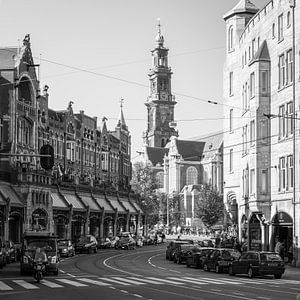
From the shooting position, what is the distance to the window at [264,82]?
53.0m

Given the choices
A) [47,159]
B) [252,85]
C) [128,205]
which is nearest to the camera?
[47,159]

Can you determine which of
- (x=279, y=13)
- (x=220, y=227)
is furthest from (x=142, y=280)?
(x=220, y=227)

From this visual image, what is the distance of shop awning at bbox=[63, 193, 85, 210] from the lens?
289 ft

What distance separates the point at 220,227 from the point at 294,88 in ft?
126

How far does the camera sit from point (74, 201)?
294 feet

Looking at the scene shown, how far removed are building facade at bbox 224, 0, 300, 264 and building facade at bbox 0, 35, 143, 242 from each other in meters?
19.1

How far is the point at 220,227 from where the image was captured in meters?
84.4

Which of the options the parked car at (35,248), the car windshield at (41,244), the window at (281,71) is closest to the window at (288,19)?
the window at (281,71)

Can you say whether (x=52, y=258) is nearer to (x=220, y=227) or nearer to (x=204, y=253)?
(x=204, y=253)

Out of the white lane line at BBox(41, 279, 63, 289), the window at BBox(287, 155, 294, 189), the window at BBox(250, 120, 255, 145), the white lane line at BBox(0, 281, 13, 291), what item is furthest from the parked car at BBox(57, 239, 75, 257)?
the white lane line at BBox(0, 281, 13, 291)

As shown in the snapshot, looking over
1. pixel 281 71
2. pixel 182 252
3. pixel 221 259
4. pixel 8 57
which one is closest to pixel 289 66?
pixel 281 71

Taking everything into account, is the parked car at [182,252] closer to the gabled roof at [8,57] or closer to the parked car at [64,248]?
the parked car at [64,248]

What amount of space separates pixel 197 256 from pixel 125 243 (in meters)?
33.8

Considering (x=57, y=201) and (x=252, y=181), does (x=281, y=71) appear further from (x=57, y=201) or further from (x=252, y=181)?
(x=57, y=201)
